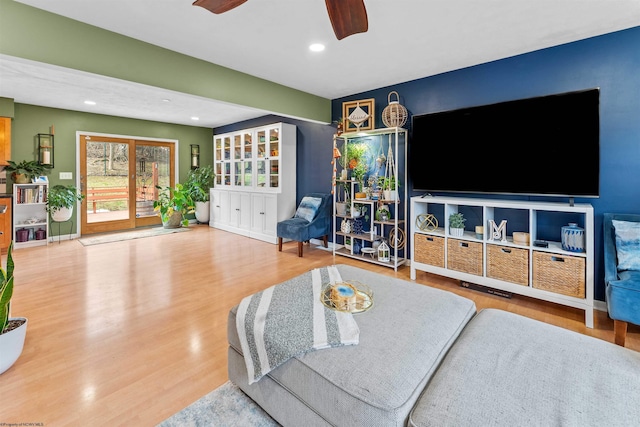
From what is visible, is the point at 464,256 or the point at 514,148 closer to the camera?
the point at 514,148

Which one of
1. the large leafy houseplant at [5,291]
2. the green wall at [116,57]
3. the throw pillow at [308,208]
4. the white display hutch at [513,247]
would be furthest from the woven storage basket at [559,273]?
the large leafy houseplant at [5,291]

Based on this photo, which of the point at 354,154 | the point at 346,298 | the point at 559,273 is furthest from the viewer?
the point at 354,154

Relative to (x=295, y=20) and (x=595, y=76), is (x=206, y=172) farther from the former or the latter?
(x=595, y=76)

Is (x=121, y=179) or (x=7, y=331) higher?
(x=121, y=179)

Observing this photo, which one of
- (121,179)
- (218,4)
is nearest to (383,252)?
(218,4)

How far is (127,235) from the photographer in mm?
5914

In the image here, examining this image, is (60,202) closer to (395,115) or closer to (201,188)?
(201,188)

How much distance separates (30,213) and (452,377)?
268 inches

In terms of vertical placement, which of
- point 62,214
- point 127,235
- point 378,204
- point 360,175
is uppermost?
point 360,175

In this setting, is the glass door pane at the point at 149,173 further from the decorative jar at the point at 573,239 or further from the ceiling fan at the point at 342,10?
the decorative jar at the point at 573,239

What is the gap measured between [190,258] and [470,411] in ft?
13.7

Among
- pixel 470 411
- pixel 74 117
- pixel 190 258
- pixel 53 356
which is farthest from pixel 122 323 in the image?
pixel 74 117

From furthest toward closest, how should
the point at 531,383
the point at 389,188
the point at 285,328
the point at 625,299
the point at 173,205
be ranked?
the point at 173,205
the point at 389,188
the point at 625,299
the point at 285,328
the point at 531,383

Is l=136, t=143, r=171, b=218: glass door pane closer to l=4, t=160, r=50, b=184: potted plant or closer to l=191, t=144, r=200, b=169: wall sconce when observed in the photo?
l=191, t=144, r=200, b=169: wall sconce
